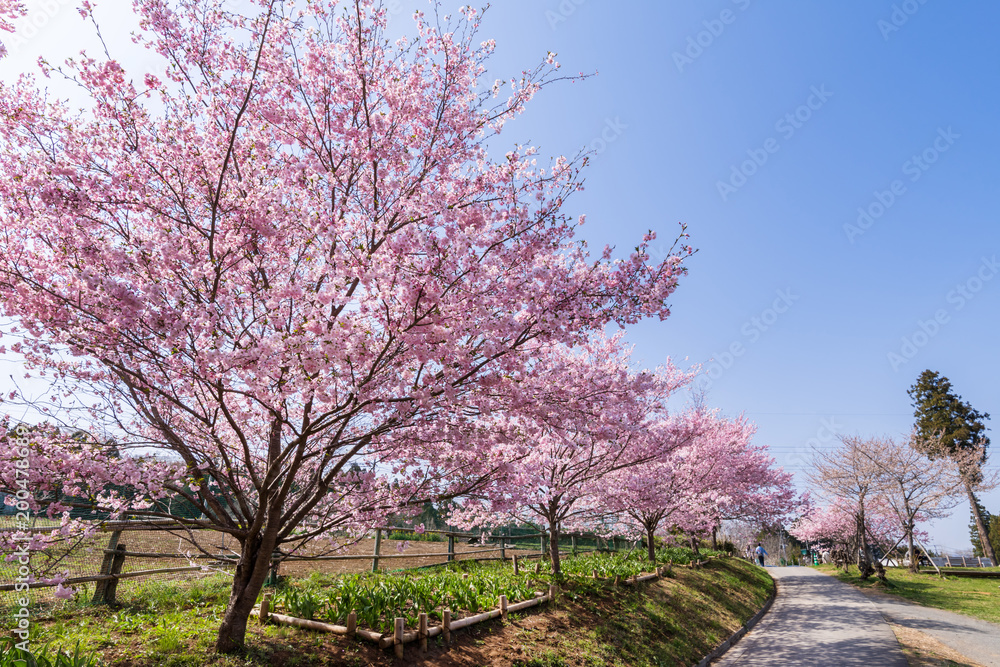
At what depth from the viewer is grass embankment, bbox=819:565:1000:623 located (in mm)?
14188

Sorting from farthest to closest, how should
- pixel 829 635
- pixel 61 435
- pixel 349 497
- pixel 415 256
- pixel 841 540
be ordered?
1. pixel 841 540
2. pixel 829 635
3. pixel 349 497
4. pixel 415 256
5. pixel 61 435

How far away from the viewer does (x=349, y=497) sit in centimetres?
573

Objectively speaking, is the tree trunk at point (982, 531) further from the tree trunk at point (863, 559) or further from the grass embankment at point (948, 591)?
the tree trunk at point (863, 559)

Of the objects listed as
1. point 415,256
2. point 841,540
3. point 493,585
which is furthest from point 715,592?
point 841,540

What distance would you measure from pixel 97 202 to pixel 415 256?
2.86 meters

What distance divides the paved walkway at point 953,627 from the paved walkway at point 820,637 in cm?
54

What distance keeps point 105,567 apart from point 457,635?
492cm

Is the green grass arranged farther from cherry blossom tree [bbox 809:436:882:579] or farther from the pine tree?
the pine tree

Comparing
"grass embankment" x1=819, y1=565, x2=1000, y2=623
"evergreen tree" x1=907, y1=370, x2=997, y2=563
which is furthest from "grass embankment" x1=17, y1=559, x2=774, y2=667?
"evergreen tree" x1=907, y1=370, x2=997, y2=563

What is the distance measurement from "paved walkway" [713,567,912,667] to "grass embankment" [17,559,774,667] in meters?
0.78

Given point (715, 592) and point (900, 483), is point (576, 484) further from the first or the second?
point (900, 483)

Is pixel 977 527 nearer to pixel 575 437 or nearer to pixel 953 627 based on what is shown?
pixel 953 627

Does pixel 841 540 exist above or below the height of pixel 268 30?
below

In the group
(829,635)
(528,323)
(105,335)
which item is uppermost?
(528,323)
